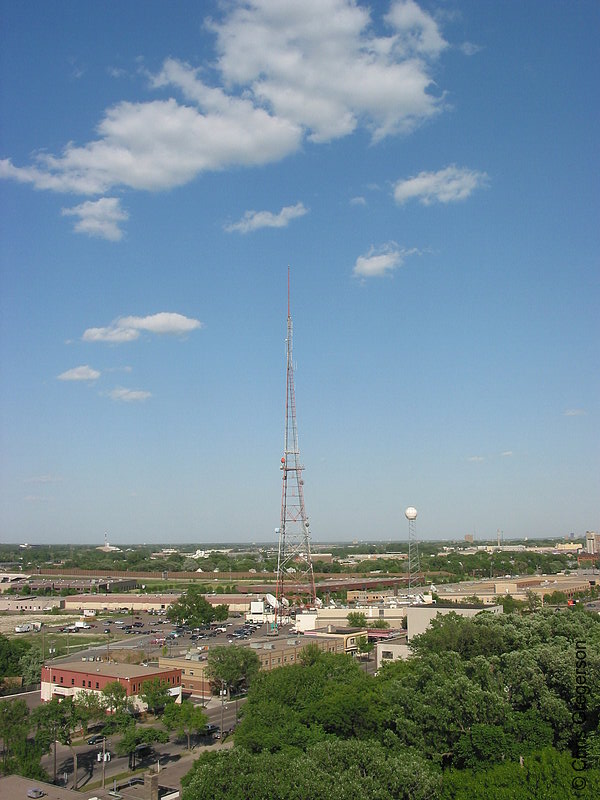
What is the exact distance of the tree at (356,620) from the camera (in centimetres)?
5097

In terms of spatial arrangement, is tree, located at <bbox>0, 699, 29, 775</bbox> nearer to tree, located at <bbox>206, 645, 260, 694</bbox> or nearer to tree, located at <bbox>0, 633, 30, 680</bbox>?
tree, located at <bbox>206, 645, 260, 694</bbox>

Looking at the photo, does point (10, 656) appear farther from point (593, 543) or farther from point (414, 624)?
point (593, 543)

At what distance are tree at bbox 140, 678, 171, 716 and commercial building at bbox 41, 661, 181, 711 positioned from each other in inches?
20.8

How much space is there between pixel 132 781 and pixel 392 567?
98445mm

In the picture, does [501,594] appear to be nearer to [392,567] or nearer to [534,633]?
[534,633]

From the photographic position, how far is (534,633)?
94.5 feet

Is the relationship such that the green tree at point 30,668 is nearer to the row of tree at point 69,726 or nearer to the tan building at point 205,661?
the tan building at point 205,661

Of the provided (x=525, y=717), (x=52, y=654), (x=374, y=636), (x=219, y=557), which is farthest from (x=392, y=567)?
(x=525, y=717)

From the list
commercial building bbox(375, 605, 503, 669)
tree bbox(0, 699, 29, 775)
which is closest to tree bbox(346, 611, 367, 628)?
commercial building bbox(375, 605, 503, 669)

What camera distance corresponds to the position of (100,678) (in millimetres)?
32875

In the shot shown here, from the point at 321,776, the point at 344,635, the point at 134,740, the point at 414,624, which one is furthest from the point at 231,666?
the point at 321,776

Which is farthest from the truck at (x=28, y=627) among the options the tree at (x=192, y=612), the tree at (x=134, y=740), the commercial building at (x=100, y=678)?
the tree at (x=134, y=740)

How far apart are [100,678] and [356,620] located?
23161 millimetres

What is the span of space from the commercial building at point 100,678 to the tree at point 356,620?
61.5 feet
